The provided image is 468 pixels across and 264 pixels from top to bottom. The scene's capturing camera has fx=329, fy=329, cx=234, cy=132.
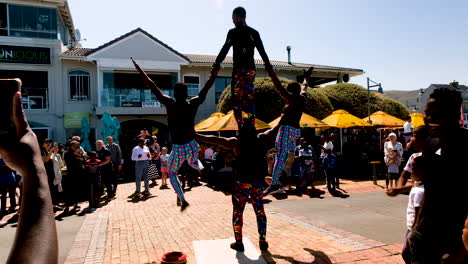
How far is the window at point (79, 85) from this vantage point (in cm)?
2034

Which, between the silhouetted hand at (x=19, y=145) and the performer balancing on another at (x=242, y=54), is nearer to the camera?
the silhouetted hand at (x=19, y=145)

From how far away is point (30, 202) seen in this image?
0.95 meters

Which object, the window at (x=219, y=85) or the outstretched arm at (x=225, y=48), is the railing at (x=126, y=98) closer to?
the window at (x=219, y=85)

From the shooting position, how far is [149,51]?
20875 mm

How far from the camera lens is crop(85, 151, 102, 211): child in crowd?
9219 millimetres

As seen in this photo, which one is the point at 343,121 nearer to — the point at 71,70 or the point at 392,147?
the point at 392,147

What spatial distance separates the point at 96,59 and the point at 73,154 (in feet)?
41.0

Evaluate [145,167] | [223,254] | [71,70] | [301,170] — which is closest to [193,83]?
[71,70]

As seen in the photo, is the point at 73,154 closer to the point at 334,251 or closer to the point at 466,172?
the point at 334,251

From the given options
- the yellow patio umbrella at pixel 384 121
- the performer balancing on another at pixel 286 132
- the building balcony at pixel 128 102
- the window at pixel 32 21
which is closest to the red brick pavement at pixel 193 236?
the performer balancing on another at pixel 286 132

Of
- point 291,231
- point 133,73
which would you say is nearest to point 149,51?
point 133,73

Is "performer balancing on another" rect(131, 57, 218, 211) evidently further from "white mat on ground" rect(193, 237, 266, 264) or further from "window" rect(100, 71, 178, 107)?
"window" rect(100, 71, 178, 107)

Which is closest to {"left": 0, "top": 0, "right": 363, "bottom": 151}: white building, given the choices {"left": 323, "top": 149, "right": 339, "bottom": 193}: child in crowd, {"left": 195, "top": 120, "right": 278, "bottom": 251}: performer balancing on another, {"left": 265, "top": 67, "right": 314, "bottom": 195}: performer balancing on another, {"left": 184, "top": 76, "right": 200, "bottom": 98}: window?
{"left": 184, "top": 76, "right": 200, "bottom": 98}: window

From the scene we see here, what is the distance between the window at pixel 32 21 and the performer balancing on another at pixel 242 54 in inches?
730
